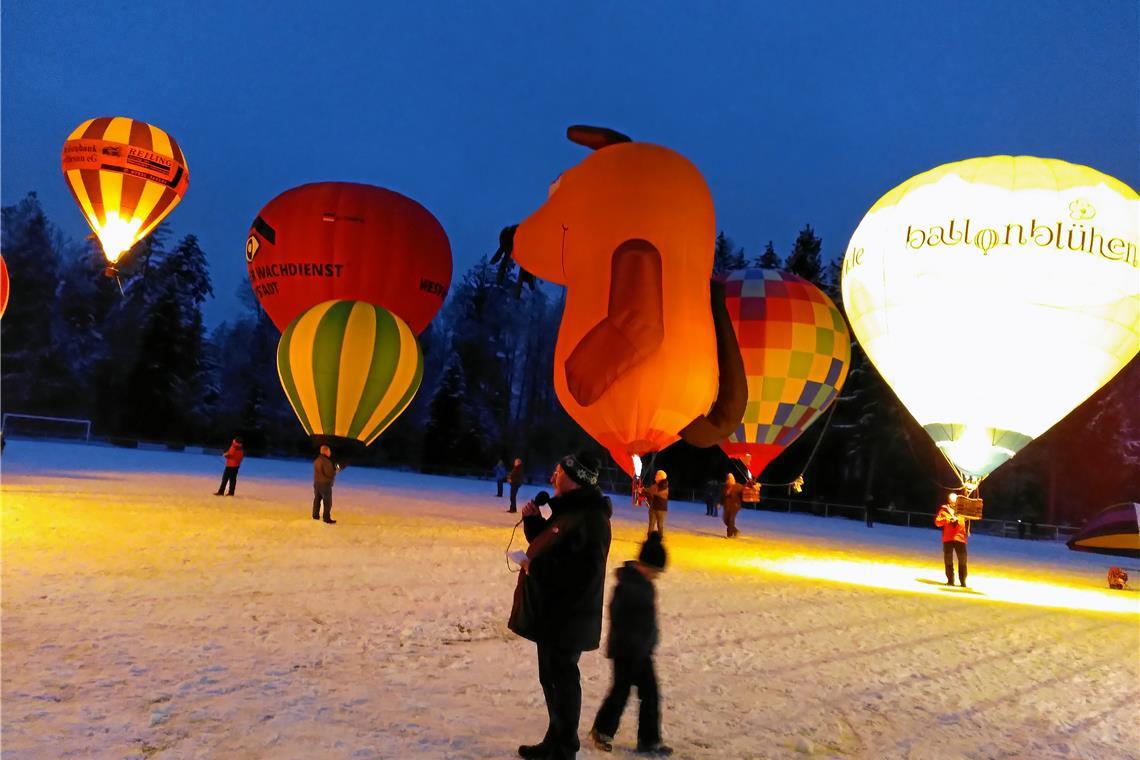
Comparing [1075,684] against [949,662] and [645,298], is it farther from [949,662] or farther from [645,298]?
[645,298]

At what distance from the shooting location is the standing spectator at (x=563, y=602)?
3842mm

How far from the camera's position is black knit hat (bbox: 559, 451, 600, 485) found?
4.02 meters

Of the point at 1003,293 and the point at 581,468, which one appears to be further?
the point at 1003,293

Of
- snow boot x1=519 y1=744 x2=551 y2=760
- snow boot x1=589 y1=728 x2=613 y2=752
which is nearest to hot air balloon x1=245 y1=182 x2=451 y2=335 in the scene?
snow boot x1=589 y1=728 x2=613 y2=752

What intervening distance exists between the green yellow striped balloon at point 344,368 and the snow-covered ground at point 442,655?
207 centimetres

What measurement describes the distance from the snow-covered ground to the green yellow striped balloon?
207 centimetres

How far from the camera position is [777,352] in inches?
594

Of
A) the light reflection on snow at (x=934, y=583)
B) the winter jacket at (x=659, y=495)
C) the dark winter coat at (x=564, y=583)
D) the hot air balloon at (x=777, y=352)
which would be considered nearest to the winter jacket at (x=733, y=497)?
the hot air balloon at (x=777, y=352)

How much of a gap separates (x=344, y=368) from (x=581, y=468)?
987 centimetres

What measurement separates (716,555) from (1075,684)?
24.4 ft

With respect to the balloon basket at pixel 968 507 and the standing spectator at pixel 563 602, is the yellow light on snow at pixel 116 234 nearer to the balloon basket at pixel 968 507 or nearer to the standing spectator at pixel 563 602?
the balloon basket at pixel 968 507

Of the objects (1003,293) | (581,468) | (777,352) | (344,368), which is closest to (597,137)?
(581,468)

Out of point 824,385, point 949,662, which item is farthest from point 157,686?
point 824,385

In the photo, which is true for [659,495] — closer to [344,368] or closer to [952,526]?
[952,526]
